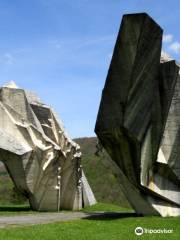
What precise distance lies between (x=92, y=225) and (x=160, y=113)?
16.7ft

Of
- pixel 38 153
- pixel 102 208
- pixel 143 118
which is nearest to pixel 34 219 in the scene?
pixel 38 153

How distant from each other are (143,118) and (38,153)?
26.6 feet

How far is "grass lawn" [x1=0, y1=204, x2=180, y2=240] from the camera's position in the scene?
42.1ft

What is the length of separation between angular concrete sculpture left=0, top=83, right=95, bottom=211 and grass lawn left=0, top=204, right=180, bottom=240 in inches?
291

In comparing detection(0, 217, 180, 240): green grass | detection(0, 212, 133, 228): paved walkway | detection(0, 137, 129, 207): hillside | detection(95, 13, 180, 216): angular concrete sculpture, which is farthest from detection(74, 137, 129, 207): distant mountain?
detection(0, 217, 180, 240): green grass

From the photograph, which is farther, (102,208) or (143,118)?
(102,208)

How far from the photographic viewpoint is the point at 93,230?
14.4 metres

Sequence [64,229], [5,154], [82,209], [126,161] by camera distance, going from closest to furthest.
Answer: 1. [64,229]
2. [126,161]
3. [5,154]
4. [82,209]

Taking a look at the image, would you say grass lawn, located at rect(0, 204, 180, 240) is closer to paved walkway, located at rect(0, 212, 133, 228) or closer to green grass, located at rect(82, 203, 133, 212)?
paved walkway, located at rect(0, 212, 133, 228)

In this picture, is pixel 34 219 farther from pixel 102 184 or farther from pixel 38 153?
pixel 102 184

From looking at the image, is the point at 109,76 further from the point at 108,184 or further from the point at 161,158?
the point at 108,184

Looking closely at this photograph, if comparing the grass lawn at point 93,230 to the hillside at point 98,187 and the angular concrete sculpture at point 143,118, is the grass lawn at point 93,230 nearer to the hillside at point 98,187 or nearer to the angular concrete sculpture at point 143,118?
the angular concrete sculpture at point 143,118

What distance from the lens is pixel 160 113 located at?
18.0 m

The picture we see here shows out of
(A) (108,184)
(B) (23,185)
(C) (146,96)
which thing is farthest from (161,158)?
(A) (108,184)
